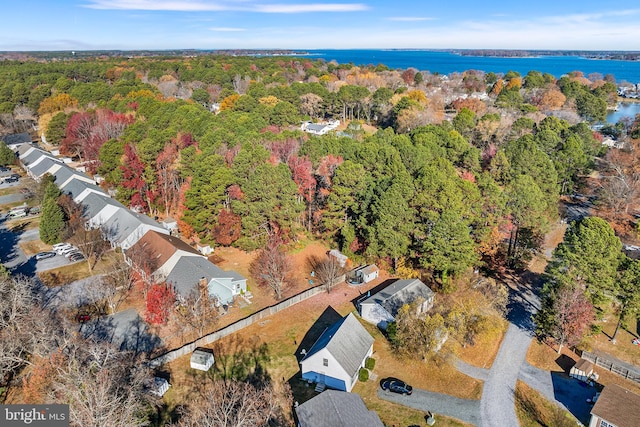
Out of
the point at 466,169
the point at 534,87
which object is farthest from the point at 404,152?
the point at 534,87

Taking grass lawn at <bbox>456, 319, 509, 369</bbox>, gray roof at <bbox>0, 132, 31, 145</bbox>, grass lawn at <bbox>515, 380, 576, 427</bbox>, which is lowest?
grass lawn at <bbox>456, 319, 509, 369</bbox>

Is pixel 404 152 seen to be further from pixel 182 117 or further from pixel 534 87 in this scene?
pixel 534 87

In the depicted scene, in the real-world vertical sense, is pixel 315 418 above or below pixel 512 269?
above

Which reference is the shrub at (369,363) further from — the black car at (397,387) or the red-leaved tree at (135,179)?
the red-leaved tree at (135,179)

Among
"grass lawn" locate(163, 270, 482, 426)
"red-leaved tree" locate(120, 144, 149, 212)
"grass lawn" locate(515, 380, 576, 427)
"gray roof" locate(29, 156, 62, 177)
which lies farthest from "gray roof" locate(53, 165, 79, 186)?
"grass lawn" locate(515, 380, 576, 427)

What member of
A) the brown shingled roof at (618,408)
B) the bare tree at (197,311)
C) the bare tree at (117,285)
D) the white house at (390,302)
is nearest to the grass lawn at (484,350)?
the white house at (390,302)

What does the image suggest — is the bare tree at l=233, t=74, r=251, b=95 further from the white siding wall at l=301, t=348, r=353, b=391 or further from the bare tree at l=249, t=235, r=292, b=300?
the white siding wall at l=301, t=348, r=353, b=391
